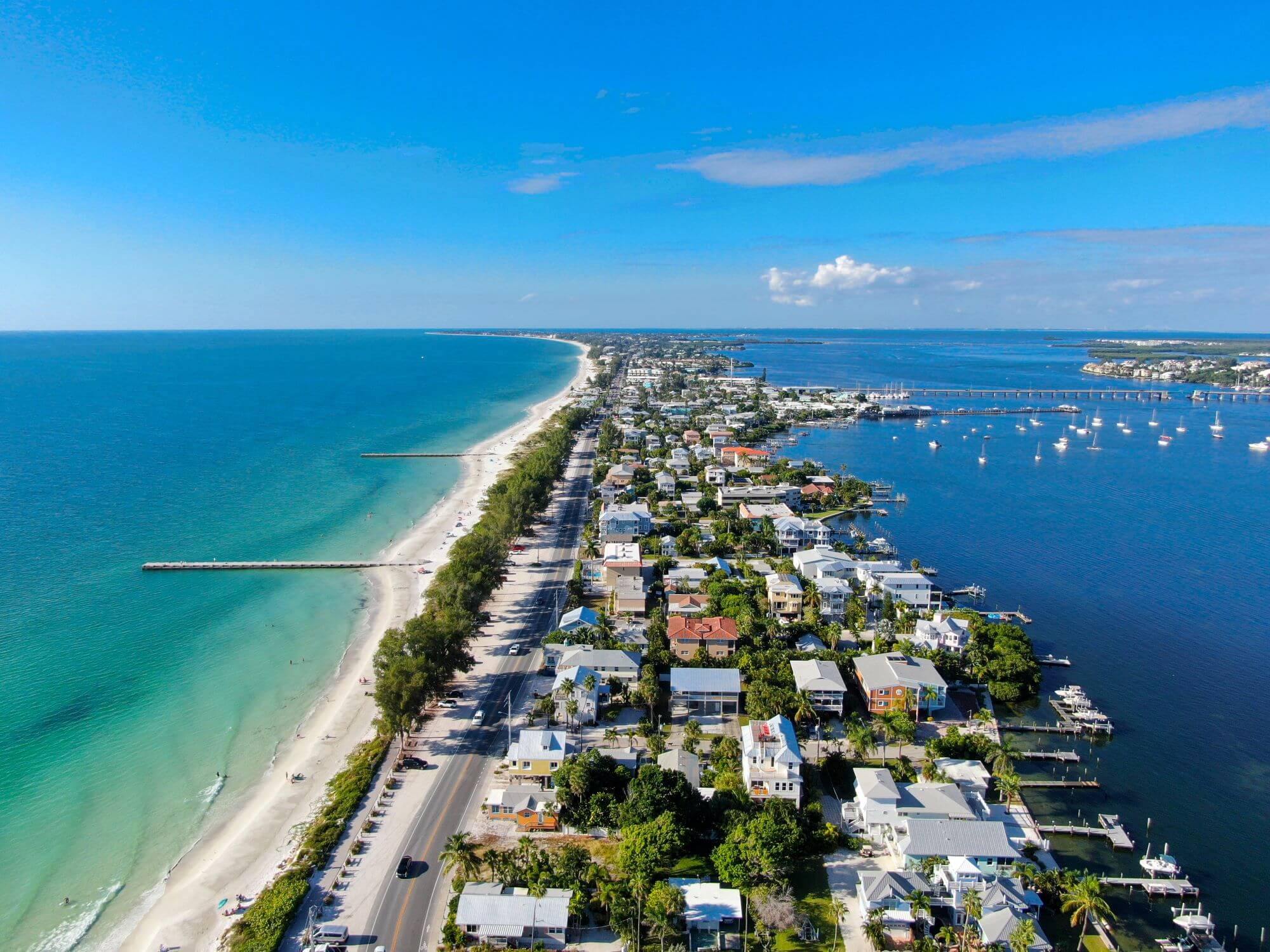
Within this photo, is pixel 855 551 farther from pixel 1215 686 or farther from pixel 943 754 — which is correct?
pixel 943 754

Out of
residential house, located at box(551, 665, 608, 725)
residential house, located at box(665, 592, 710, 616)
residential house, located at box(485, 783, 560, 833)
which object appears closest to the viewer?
residential house, located at box(485, 783, 560, 833)

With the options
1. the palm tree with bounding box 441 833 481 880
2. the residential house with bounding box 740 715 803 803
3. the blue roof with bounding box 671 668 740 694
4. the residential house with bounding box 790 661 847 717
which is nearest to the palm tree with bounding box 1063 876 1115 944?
the residential house with bounding box 740 715 803 803

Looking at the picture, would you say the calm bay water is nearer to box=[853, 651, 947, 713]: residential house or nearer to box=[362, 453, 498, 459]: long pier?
box=[853, 651, 947, 713]: residential house

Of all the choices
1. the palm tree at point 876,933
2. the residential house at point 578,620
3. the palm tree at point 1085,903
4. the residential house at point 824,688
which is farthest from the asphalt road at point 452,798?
the palm tree at point 1085,903

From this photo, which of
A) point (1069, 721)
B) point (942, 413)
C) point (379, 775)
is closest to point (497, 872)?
point (379, 775)

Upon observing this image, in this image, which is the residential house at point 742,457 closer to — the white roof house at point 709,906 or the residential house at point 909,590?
the residential house at point 909,590
